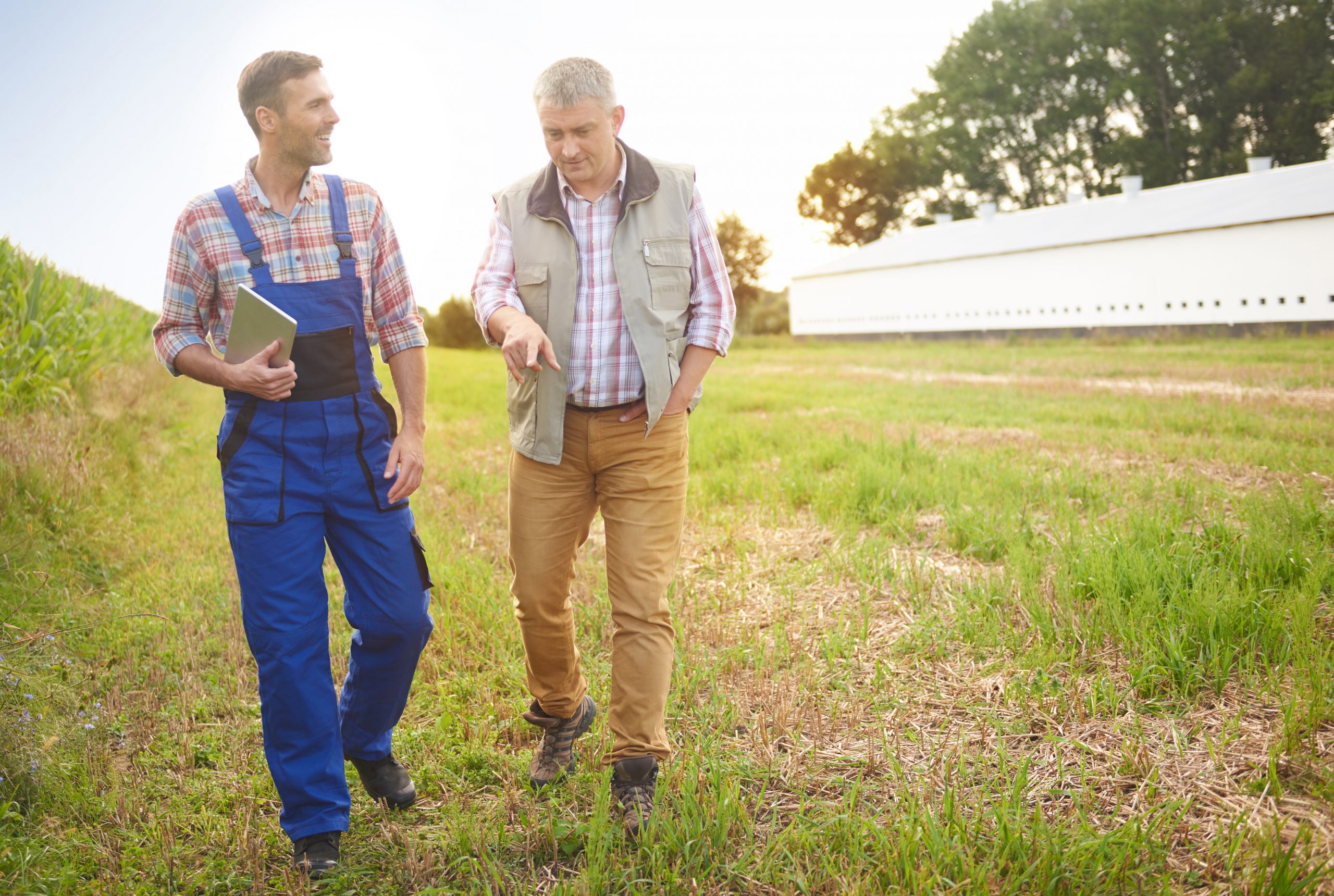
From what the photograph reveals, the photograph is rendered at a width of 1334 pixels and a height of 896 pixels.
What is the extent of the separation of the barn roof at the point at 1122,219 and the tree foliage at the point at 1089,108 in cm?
1552

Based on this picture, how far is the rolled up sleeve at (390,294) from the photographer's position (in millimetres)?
3496

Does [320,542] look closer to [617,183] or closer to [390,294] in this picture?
[390,294]

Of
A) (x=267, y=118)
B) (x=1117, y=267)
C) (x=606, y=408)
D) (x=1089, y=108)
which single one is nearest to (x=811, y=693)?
(x=606, y=408)

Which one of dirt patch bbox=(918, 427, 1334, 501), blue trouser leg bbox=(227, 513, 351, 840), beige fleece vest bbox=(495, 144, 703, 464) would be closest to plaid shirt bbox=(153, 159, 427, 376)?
beige fleece vest bbox=(495, 144, 703, 464)

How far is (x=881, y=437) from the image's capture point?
981 cm

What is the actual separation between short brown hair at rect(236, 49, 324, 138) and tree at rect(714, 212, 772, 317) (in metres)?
48.7

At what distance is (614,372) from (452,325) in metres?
47.6

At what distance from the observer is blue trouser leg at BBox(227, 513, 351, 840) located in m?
3.09

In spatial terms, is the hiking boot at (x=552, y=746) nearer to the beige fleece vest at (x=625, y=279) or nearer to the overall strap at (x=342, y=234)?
the beige fleece vest at (x=625, y=279)

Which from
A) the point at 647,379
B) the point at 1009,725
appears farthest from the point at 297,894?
the point at 1009,725

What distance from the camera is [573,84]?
3111 mm

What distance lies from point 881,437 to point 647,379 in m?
6.92

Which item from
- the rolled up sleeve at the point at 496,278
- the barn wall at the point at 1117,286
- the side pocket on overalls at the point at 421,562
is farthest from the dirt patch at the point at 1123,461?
the barn wall at the point at 1117,286

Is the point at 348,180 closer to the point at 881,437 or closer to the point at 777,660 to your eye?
the point at 777,660
